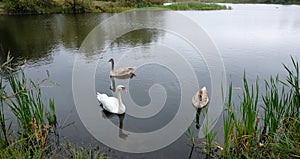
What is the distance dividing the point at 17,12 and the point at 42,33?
10.8 metres

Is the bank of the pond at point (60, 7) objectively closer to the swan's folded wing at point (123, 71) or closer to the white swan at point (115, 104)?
the swan's folded wing at point (123, 71)

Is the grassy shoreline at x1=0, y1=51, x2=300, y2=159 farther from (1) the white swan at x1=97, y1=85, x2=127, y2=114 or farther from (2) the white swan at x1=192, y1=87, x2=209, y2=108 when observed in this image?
(2) the white swan at x1=192, y1=87, x2=209, y2=108

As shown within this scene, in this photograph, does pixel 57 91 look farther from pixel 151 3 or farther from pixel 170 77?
pixel 151 3

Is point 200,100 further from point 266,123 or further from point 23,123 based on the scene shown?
point 23,123

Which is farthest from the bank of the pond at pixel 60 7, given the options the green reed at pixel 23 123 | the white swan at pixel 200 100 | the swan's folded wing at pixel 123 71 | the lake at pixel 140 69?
the white swan at pixel 200 100

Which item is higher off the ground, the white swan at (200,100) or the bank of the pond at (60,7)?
the bank of the pond at (60,7)

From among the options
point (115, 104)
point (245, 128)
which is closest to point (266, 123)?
point (245, 128)

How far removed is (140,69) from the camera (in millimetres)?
7668

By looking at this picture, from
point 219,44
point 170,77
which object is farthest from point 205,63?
point 219,44

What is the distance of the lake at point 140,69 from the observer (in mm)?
4383

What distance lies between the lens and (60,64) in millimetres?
8078

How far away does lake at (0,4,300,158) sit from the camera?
14.4 ft

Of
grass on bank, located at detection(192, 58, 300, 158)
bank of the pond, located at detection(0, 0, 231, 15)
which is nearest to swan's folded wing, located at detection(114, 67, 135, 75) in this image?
grass on bank, located at detection(192, 58, 300, 158)

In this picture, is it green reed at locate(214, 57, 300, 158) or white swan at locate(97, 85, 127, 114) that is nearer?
green reed at locate(214, 57, 300, 158)
